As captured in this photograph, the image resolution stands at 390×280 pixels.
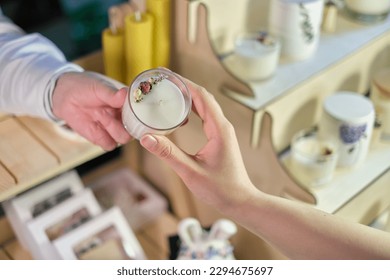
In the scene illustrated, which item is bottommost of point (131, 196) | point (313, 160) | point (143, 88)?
point (131, 196)

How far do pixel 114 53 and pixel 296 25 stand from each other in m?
0.28

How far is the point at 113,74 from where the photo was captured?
833 mm

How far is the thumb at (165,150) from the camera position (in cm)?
53

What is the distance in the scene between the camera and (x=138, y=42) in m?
0.79

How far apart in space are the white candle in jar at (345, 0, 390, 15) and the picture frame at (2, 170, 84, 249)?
0.58 metres

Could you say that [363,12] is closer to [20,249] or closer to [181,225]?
[181,225]

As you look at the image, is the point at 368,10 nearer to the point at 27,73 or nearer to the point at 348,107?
the point at 348,107

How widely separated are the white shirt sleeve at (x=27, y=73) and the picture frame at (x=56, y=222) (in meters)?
0.21

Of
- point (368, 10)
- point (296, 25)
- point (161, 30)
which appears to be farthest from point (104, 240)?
point (368, 10)

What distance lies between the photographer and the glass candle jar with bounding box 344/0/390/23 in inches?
37.8

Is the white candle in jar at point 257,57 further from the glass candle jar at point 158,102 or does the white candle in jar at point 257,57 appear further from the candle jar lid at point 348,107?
the glass candle jar at point 158,102

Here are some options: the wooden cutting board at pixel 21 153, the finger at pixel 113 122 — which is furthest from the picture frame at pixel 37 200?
the finger at pixel 113 122

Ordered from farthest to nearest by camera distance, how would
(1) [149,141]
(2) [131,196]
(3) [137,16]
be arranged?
1. (2) [131,196]
2. (3) [137,16]
3. (1) [149,141]
